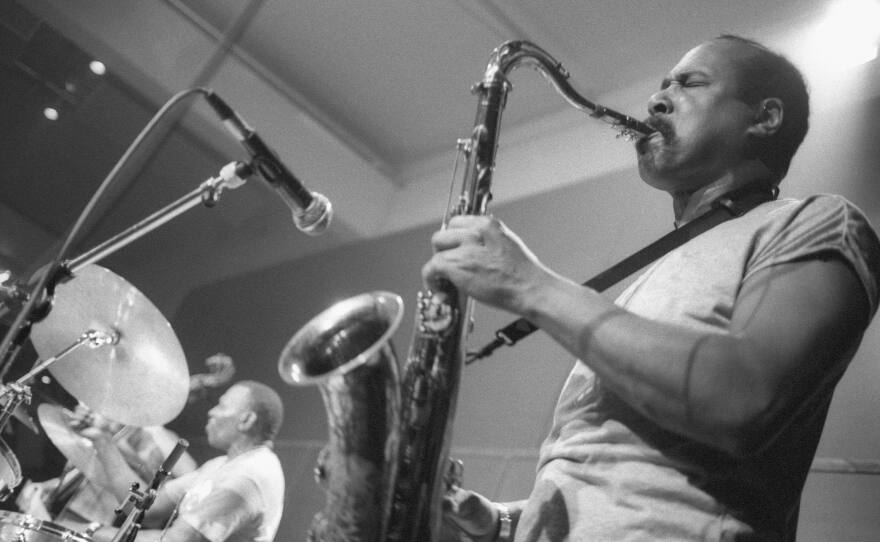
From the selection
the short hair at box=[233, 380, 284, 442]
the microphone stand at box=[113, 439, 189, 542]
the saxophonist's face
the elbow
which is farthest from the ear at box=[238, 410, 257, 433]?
the elbow

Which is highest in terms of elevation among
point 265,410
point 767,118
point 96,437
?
point 767,118

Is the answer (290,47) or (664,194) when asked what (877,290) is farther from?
(290,47)

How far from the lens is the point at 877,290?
1.38 m

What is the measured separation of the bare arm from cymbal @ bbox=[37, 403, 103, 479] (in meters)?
3.75

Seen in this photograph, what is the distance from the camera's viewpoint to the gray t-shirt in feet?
4.07

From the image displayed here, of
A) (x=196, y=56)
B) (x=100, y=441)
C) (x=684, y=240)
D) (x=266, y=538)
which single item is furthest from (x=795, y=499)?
(x=196, y=56)

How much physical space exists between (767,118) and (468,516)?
1170 millimetres

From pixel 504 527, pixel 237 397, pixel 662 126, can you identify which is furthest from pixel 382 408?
pixel 237 397

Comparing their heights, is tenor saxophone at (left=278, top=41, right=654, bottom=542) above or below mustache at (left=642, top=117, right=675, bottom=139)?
below

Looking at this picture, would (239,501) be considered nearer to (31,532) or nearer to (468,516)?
(31,532)

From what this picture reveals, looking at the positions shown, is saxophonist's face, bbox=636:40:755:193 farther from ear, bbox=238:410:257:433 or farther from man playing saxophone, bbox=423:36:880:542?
ear, bbox=238:410:257:433

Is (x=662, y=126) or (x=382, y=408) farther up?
(x=662, y=126)

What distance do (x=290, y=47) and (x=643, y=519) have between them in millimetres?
5075

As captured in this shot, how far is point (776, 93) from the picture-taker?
76.1 inches
